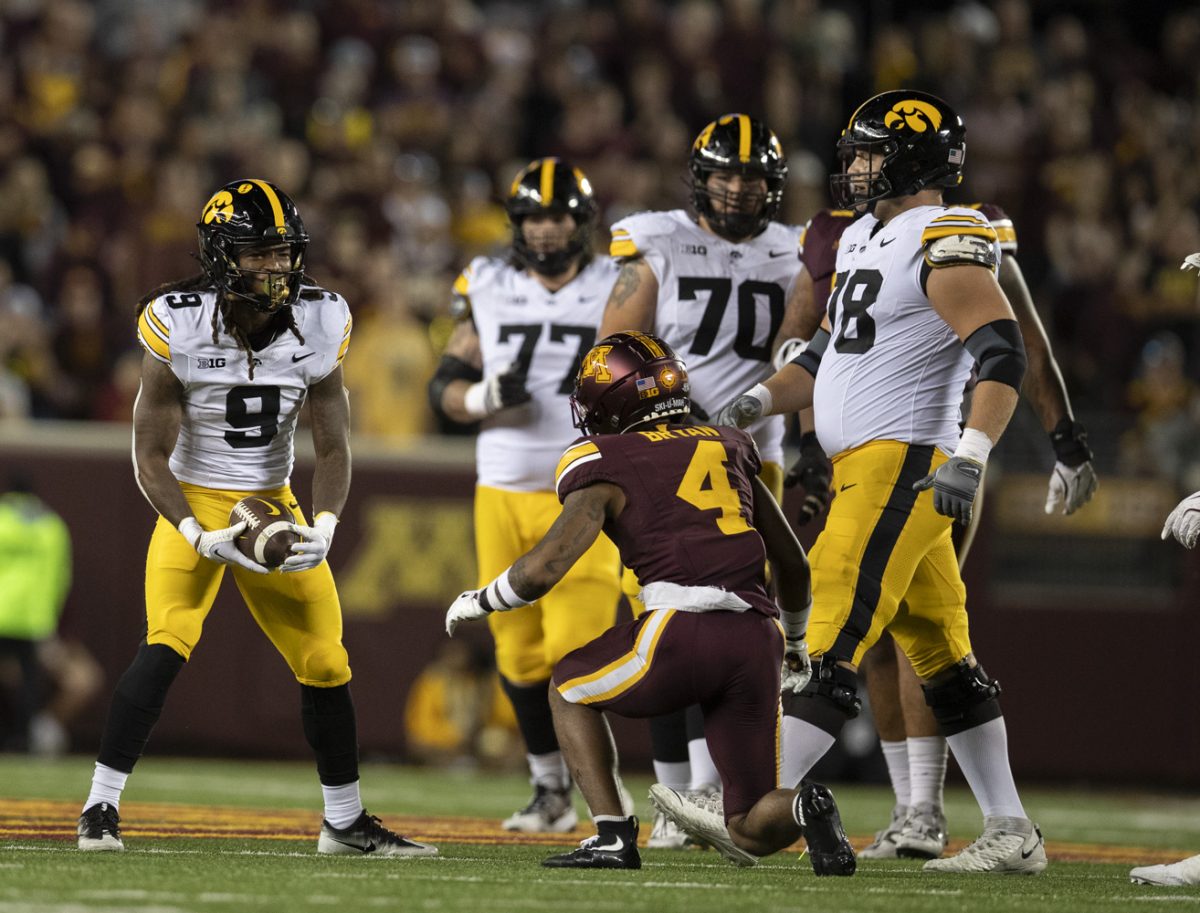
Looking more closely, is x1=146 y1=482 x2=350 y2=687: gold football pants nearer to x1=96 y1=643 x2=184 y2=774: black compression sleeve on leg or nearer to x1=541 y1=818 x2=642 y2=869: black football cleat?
x1=96 y1=643 x2=184 y2=774: black compression sleeve on leg

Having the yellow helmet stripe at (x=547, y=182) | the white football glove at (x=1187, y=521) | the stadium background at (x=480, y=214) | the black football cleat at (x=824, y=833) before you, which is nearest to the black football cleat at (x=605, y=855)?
the black football cleat at (x=824, y=833)

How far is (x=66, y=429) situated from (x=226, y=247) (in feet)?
18.8

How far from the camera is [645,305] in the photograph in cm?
632

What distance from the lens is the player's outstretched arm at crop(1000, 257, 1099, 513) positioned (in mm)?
5703

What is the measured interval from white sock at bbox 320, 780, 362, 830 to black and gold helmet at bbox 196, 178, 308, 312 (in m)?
1.37

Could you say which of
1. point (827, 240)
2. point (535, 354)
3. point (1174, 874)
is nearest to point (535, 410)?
point (535, 354)

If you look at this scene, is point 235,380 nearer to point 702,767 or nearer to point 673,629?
point 673,629

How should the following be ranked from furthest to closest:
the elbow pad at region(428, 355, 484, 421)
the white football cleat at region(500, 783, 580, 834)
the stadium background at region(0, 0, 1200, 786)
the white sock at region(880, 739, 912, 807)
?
the stadium background at region(0, 0, 1200, 786) → the elbow pad at region(428, 355, 484, 421) → the white football cleat at region(500, 783, 580, 834) → the white sock at region(880, 739, 912, 807)

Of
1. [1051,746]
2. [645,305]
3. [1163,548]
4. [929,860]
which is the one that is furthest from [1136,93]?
[929,860]

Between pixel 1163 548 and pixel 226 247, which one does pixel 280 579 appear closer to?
pixel 226 247

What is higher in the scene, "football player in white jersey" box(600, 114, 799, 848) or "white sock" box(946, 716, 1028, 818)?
"football player in white jersey" box(600, 114, 799, 848)

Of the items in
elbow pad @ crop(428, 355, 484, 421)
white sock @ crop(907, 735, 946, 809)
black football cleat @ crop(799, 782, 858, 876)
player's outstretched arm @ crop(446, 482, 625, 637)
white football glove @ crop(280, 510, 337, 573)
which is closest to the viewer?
black football cleat @ crop(799, 782, 858, 876)

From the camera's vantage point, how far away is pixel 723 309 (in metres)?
6.32

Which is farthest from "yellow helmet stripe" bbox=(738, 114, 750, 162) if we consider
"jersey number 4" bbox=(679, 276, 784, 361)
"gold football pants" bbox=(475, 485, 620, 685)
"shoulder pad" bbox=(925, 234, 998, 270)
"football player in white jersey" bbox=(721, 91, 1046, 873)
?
"gold football pants" bbox=(475, 485, 620, 685)
